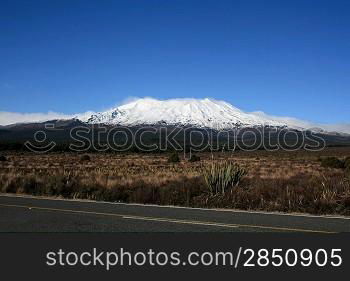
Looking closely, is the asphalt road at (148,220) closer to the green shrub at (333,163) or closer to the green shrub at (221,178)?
the green shrub at (221,178)

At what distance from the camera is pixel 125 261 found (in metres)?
7.78

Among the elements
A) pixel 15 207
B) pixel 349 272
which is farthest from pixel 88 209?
pixel 349 272

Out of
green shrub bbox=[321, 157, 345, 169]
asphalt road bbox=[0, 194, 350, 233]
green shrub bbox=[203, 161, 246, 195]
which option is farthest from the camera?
green shrub bbox=[321, 157, 345, 169]

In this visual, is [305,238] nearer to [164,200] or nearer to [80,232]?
[80,232]

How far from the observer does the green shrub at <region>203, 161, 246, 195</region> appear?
58.9ft

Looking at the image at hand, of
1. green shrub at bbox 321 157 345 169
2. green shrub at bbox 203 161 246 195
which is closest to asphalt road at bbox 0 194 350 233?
green shrub at bbox 203 161 246 195

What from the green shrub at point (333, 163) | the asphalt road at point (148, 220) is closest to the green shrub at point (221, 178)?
the asphalt road at point (148, 220)

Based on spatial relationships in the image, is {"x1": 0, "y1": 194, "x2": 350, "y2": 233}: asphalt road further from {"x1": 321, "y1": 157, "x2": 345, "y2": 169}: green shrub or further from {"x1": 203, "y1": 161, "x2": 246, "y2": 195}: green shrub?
{"x1": 321, "y1": 157, "x2": 345, "y2": 169}: green shrub

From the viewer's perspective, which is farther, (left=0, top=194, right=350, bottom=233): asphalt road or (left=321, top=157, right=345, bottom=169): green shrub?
(left=321, top=157, right=345, bottom=169): green shrub

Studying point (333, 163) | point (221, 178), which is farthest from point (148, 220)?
point (333, 163)

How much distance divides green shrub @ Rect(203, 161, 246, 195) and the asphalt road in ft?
10.5

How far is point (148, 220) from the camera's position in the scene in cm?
1210

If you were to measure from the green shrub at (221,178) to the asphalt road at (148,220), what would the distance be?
10.5 ft

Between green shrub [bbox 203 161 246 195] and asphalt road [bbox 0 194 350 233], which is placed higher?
green shrub [bbox 203 161 246 195]
